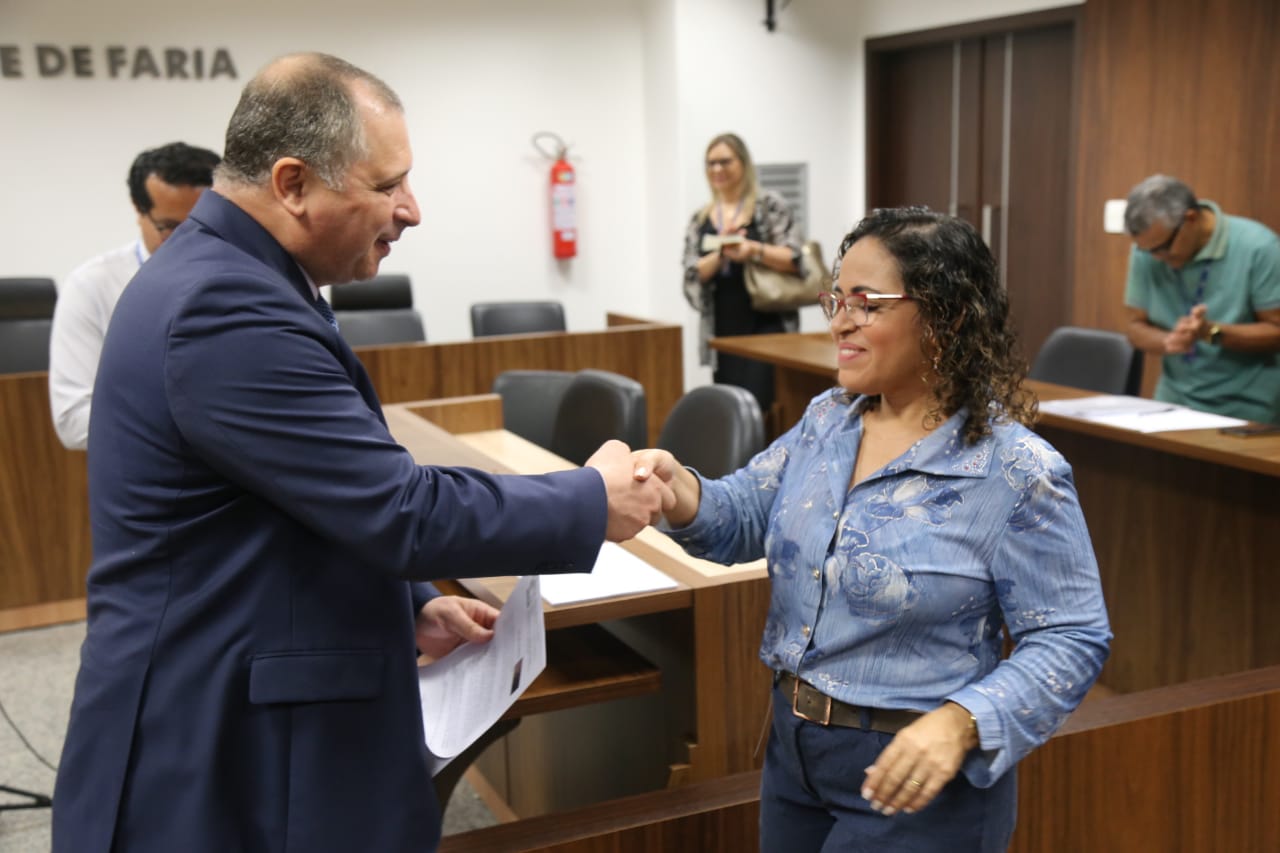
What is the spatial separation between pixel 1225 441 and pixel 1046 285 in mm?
3491

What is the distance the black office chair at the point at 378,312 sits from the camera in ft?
17.9

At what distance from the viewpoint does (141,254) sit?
10.2 ft

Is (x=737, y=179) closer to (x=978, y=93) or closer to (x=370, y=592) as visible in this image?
(x=978, y=93)

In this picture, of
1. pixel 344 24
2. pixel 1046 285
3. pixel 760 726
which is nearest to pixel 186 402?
pixel 760 726

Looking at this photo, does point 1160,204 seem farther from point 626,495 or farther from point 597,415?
point 626,495

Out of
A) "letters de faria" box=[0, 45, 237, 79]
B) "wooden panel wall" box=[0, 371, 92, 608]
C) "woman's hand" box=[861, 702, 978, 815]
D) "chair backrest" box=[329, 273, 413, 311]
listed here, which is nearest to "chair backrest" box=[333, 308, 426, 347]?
"chair backrest" box=[329, 273, 413, 311]

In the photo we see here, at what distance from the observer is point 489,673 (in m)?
1.54

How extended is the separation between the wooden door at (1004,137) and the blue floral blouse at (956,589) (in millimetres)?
4782

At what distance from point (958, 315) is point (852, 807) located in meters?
0.56

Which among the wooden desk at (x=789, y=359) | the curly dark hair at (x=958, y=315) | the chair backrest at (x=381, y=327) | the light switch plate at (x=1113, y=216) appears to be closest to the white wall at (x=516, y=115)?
the light switch plate at (x=1113, y=216)

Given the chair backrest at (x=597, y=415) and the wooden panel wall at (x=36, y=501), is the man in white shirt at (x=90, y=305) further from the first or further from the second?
the wooden panel wall at (x=36, y=501)

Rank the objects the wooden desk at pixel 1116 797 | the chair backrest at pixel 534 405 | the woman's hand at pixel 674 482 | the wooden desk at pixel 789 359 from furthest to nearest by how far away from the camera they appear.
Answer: the wooden desk at pixel 789 359
the chair backrest at pixel 534 405
the wooden desk at pixel 1116 797
the woman's hand at pixel 674 482

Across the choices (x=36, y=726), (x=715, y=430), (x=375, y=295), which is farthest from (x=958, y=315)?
(x=375, y=295)

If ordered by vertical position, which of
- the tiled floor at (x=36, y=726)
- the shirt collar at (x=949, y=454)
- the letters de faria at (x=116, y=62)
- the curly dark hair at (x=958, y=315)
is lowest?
the tiled floor at (x=36, y=726)
